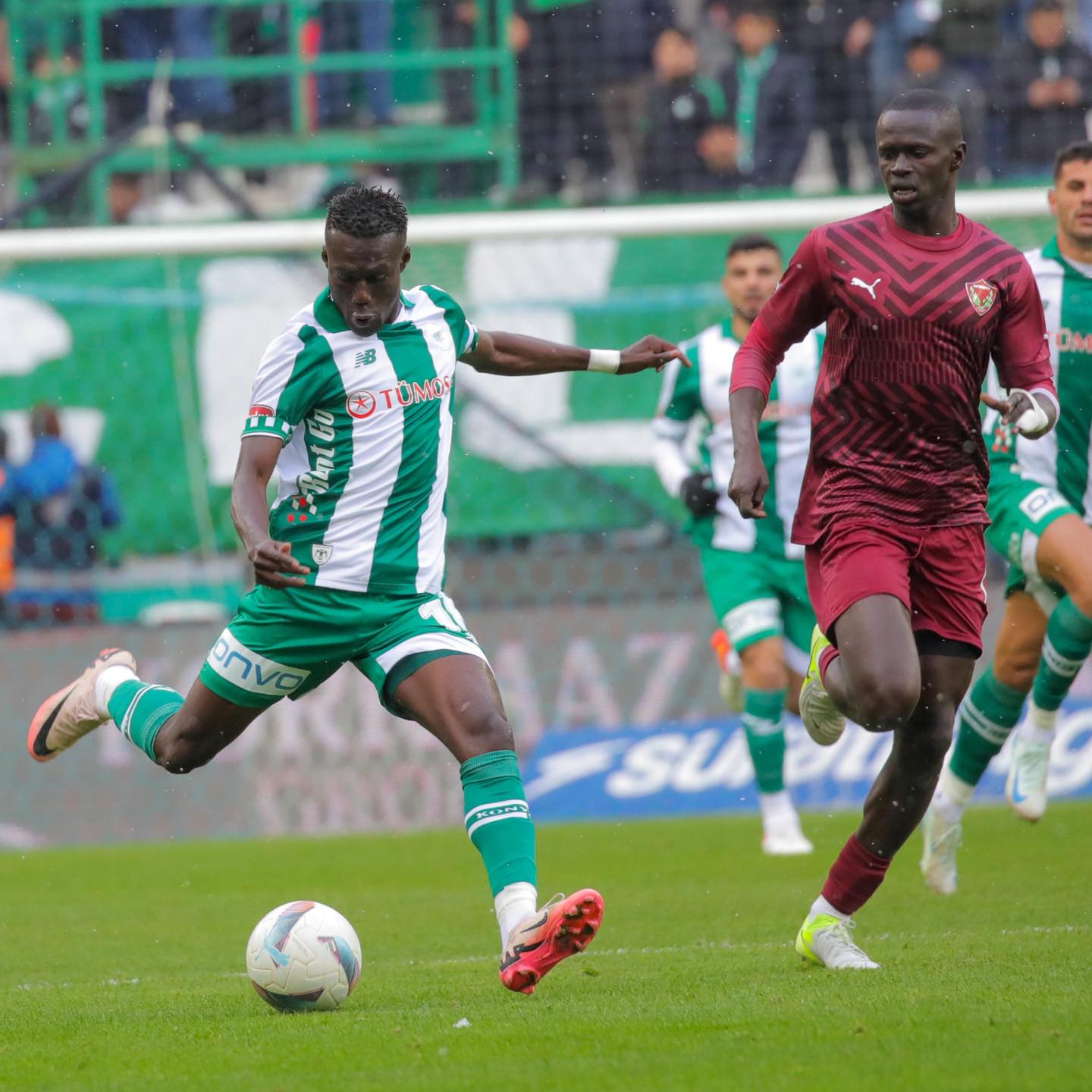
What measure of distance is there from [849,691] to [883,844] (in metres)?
0.52

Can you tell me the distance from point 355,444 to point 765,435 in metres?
3.86

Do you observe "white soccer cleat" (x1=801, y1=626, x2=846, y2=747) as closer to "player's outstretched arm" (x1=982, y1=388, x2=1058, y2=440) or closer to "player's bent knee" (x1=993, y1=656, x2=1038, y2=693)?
"player's outstretched arm" (x1=982, y1=388, x2=1058, y2=440)

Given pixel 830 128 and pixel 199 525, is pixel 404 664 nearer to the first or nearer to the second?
pixel 199 525

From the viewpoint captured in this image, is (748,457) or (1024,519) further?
(1024,519)

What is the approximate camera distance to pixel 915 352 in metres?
5.12

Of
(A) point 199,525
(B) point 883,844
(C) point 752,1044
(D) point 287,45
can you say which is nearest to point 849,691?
(B) point 883,844

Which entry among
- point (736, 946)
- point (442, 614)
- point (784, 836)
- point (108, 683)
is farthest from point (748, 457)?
point (784, 836)

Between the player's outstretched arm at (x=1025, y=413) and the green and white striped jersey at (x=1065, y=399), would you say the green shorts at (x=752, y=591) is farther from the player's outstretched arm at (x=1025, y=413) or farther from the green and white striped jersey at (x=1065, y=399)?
the player's outstretched arm at (x=1025, y=413)

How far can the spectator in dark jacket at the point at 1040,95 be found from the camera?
13242mm

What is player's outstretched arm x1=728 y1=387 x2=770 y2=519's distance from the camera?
4930mm

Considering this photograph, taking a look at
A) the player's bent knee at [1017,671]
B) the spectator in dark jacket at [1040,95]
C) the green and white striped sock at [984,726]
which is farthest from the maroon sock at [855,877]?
the spectator in dark jacket at [1040,95]

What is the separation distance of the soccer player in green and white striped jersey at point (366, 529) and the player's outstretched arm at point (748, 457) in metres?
0.91

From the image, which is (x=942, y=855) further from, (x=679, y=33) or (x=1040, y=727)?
(x=679, y=33)

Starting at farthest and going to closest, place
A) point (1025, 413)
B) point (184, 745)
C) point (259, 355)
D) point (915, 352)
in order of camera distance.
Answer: point (259, 355) < point (184, 745) < point (915, 352) < point (1025, 413)
